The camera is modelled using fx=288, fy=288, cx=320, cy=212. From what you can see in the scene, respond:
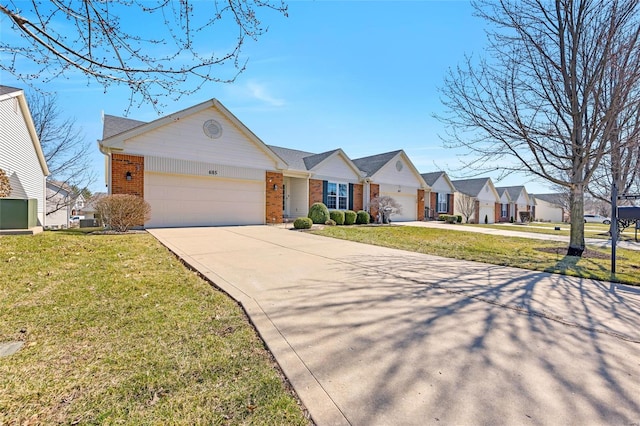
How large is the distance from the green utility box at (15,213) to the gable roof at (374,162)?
1786 cm

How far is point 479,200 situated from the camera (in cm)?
3144

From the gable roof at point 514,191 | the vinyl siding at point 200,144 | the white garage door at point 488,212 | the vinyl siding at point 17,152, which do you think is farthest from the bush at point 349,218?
the gable roof at point 514,191

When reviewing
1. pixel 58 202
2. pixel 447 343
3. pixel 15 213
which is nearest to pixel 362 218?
pixel 15 213

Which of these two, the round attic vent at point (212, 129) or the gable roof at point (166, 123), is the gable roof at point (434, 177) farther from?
the round attic vent at point (212, 129)

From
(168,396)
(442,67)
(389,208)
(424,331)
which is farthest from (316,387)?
(389,208)

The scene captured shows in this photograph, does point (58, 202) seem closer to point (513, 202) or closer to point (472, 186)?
point (472, 186)

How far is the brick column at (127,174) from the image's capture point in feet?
38.4

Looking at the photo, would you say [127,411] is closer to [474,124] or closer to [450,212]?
[474,124]

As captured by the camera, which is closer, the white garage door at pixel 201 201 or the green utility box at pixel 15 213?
the green utility box at pixel 15 213

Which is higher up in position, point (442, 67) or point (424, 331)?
point (442, 67)

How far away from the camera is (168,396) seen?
Answer: 203 cm

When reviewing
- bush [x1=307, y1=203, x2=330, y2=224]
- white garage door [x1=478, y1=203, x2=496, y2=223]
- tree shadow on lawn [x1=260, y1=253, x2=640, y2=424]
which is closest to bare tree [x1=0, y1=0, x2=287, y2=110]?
tree shadow on lawn [x1=260, y1=253, x2=640, y2=424]

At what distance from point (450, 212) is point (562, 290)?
25.2 metres

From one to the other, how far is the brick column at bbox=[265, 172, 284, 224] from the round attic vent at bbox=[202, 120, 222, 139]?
3281 millimetres
